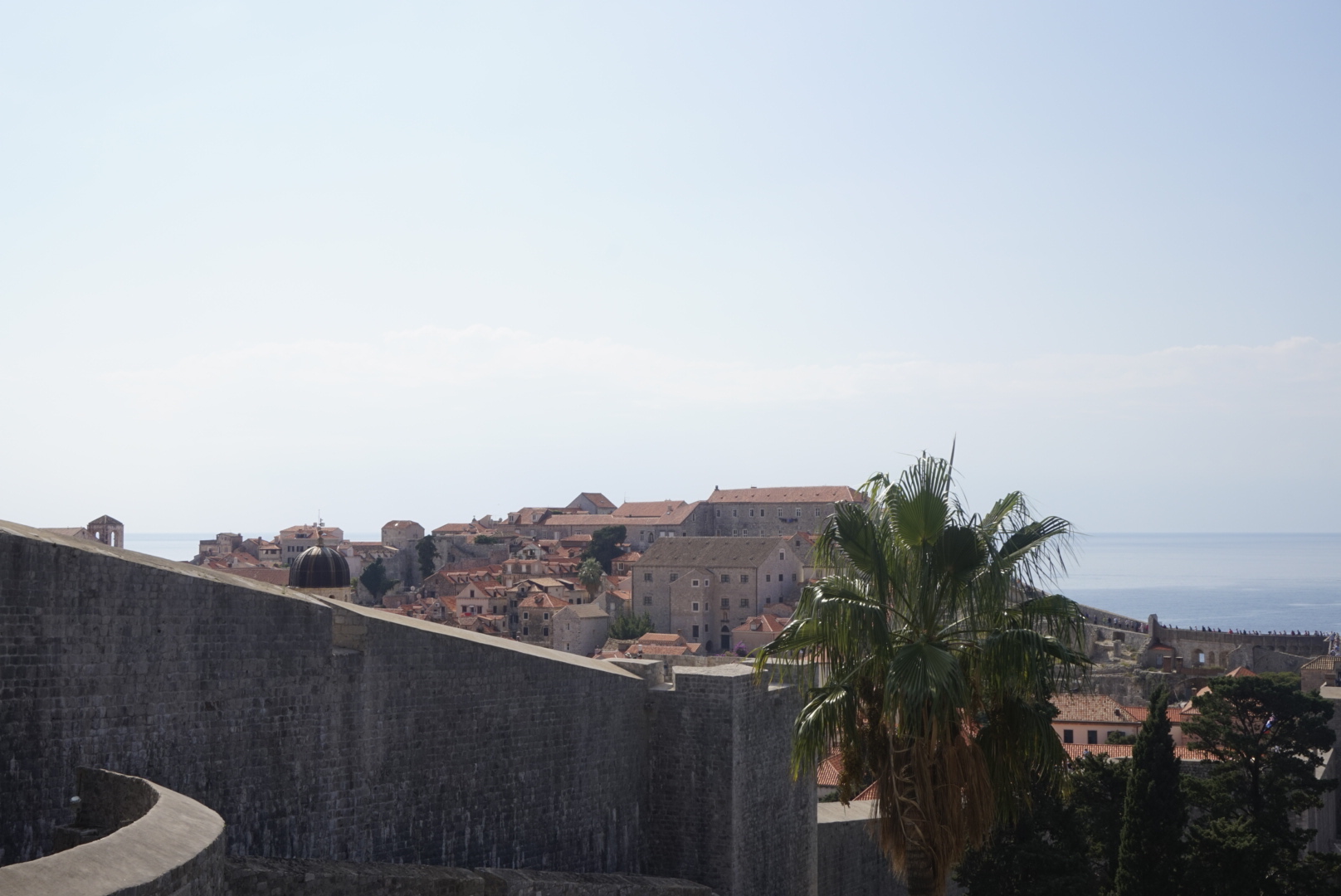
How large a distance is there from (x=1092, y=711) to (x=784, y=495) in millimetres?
65454

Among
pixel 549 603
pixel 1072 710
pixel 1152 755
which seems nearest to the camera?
pixel 1152 755

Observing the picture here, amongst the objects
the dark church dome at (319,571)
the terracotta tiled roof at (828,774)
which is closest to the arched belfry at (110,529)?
the dark church dome at (319,571)

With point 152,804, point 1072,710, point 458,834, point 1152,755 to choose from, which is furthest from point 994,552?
point 1072,710

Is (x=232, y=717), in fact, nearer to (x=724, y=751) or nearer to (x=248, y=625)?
(x=248, y=625)

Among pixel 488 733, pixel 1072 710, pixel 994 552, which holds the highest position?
pixel 994 552

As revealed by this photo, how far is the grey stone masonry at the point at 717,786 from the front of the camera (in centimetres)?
1573

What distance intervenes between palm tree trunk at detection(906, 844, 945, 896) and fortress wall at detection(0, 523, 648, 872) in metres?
6.21

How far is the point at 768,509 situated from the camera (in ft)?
347

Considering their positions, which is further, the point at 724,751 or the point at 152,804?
the point at 724,751

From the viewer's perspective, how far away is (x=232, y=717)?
1127 centimetres

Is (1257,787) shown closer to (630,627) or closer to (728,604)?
(630,627)

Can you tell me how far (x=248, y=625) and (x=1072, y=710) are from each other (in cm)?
3595

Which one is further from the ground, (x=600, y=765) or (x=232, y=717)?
(x=232, y=717)

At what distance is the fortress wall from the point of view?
9.88m
